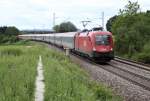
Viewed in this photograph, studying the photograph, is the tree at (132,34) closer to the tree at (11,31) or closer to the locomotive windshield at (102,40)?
the locomotive windshield at (102,40)

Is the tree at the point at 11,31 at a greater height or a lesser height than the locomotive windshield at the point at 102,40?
lesser

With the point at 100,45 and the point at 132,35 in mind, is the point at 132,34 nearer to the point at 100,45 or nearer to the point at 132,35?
the point at 132,35

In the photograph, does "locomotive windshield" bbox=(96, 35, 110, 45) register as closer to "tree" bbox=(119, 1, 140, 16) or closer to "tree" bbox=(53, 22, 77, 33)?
"tree" bbox=(119, 1, 140, 16)

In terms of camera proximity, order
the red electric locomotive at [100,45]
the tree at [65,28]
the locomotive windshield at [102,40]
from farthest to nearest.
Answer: the tree at [65,28] → the locomotive windshield at [102,40] → the red electric locomotive at [100,45]

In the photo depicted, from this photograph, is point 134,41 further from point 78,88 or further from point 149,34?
point 78,88

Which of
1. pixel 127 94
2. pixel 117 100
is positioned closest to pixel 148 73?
pixel 127 94

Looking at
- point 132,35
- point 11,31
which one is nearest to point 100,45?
point 132,35

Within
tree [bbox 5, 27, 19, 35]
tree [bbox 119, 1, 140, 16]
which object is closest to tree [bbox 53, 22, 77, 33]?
tree [bbox 5, 27, 19, 35]

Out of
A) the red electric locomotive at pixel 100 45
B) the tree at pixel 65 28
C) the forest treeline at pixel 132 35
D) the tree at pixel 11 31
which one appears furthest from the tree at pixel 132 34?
the tree at pixel 11 31

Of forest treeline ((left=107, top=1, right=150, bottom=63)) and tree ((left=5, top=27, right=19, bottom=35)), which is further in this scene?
tree ((left=5, top=27, right=19, bottom=35))

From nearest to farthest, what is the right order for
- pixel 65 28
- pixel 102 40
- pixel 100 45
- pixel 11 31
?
pixel 100 45 < pixel 102 40 < pixel 65 28 < pixel 11 31

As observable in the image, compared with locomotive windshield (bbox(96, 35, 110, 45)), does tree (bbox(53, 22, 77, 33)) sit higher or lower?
lower

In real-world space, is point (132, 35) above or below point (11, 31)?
above

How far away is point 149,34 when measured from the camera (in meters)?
50.5
